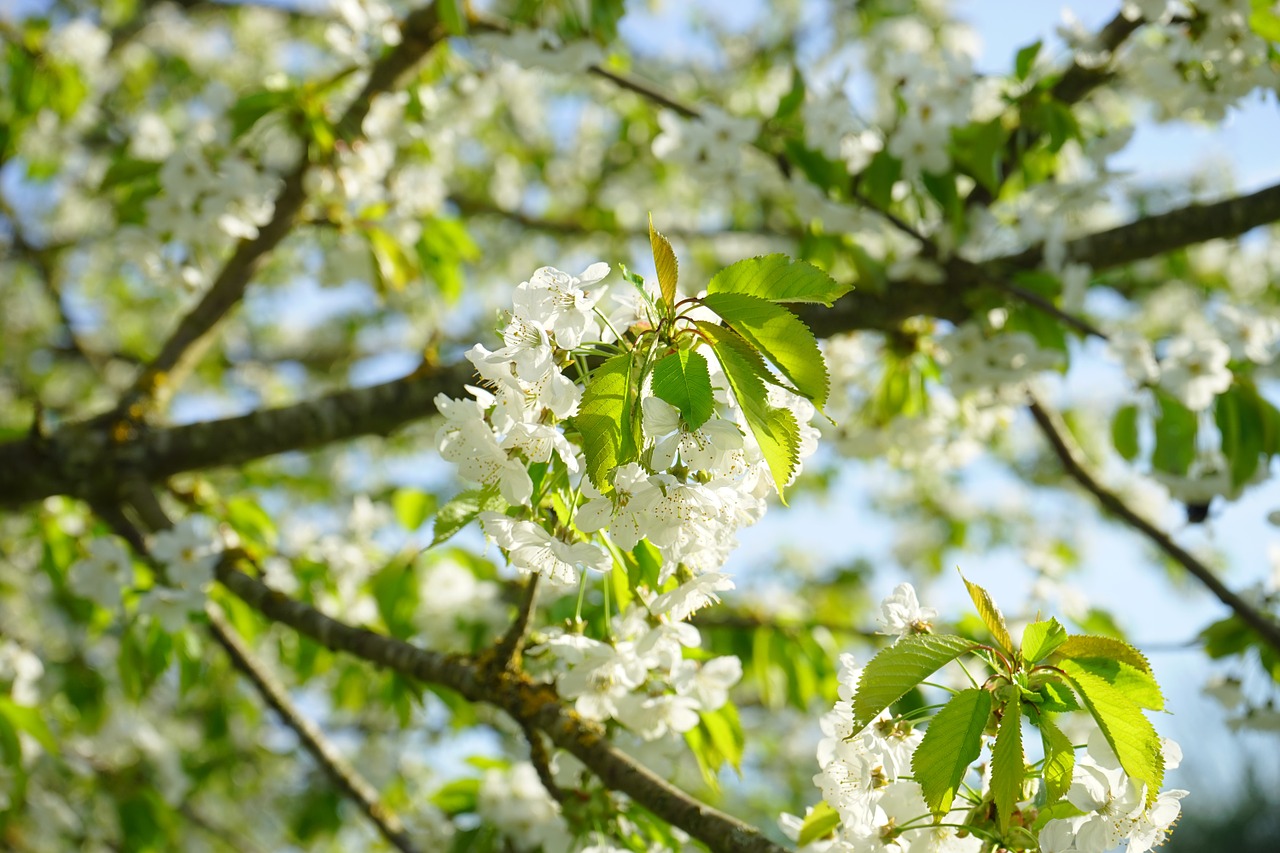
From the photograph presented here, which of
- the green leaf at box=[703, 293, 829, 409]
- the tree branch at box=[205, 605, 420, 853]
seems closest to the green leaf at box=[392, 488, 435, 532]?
the tree branch at box=[205, 605, 420, 853]

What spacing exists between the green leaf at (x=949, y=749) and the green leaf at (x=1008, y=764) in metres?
0.03

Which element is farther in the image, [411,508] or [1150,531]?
[411,508]

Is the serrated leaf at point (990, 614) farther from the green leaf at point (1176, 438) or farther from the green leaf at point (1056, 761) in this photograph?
the green leaf at point (1176, 438)

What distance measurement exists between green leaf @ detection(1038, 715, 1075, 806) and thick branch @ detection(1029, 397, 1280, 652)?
57.0 inches

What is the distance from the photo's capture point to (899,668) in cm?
124

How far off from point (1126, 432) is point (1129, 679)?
1839mm

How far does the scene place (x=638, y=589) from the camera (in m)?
1.52

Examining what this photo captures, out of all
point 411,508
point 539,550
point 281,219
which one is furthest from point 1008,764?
point 281,219

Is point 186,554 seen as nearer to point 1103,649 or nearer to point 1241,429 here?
point 1103,649

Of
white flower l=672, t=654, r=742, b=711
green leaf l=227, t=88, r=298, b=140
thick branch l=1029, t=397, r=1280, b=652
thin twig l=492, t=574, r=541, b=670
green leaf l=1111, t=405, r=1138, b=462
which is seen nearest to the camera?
thin twig l=492, t=574, r=541, b=670

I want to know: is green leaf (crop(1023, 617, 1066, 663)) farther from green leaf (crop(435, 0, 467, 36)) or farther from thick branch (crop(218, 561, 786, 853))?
green leaf (crop(435, 0, 467, 36))

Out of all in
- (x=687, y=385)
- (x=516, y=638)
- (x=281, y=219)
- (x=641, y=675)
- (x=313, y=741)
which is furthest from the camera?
(x=281, y=219)

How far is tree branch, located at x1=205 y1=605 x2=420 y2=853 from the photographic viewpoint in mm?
2471

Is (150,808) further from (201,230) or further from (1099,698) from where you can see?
(1099,698)
